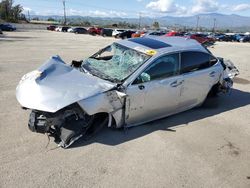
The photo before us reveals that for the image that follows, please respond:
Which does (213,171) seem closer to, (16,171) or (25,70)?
(16,171)

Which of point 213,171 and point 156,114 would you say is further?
point 156,114

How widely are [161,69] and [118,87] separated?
108 centimetres

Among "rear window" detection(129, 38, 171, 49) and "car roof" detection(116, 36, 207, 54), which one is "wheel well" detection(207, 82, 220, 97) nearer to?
"car roof" detection(116, 36, 207, 54)

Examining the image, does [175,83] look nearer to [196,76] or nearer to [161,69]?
[161,69]

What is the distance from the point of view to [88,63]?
5.71 meters

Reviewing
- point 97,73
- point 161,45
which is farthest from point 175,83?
point 97,73

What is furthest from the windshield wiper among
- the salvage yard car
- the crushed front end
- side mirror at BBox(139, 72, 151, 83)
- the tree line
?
the tree line

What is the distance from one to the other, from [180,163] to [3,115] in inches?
141

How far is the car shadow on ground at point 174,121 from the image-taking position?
187 inches

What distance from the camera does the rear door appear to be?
568 centimetres

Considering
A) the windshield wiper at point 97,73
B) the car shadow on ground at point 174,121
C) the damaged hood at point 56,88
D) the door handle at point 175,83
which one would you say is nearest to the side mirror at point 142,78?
the windshield wiper at point 97,73

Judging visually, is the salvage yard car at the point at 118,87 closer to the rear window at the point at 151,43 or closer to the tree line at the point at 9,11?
the rear window at the point at 151,43


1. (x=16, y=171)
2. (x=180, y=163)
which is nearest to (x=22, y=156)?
(x=16, y=171)

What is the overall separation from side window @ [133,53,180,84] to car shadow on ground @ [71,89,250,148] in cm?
95
